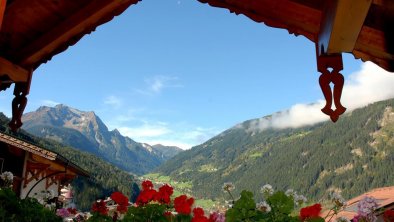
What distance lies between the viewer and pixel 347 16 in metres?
1.70

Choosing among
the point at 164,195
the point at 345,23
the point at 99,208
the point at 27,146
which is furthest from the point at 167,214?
the point at 27,146

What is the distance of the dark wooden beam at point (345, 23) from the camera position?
1.63 metres

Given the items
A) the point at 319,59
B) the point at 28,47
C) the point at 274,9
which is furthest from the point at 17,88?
the point at 319,59

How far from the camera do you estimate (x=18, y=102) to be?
3.88 m

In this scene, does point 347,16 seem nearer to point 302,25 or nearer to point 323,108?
point 323,108

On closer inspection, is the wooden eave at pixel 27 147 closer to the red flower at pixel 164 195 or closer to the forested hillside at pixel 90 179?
the red flower at pixel 164 195

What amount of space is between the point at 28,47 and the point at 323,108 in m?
2.76

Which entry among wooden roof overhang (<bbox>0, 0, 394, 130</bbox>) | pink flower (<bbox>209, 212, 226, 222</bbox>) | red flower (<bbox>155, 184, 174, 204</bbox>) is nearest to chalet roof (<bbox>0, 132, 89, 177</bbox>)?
wooden roof overhang (<bbox>0, 0, 394, 130</bbox>)

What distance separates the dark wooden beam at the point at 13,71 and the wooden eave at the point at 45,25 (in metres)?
0.04

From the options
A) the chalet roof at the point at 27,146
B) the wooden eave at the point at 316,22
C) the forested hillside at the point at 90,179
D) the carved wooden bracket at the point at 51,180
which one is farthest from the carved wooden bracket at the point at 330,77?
the forested hillside at the point at 90,179

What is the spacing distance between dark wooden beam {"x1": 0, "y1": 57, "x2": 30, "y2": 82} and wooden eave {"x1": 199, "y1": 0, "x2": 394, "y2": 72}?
6.80 feet

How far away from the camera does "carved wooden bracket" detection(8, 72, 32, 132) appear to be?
3.87 metres

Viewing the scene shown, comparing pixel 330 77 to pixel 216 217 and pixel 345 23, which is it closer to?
pixel 345 23

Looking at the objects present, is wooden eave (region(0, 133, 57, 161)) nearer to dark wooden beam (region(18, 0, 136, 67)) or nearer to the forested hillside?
dark wooden beam (region(18, 0, 136, 67))
